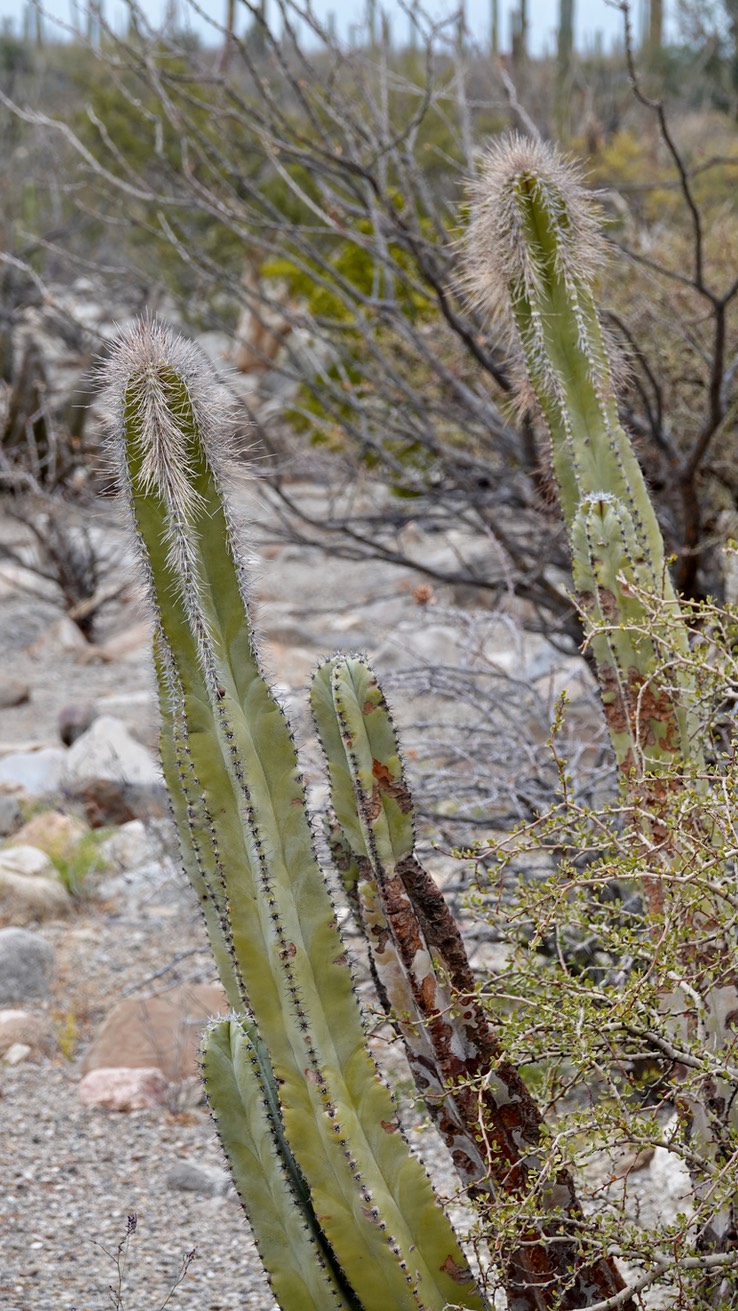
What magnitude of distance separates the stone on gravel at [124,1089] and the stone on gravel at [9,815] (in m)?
2.83

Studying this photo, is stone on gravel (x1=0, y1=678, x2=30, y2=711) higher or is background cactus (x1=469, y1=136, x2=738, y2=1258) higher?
background cactus (x1=469, y1=136, x2=738, y2=1258)

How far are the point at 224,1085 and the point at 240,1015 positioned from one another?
0.43 feet

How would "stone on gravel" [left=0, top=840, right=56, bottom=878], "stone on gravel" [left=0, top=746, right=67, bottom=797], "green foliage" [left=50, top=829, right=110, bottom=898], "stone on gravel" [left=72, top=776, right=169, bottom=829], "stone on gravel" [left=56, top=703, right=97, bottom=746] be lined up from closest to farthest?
"green foliage" [left=50, top=829, right=110, bottom=898] → "stone on gravel" [left=0, top=840, right=56, bottom=878] → "stone on gravel" [left=72, top=776, right=169, bottom=829] → "stone on gravel" [left=0, top=746, right=67, bottom=797] → "stone on gravel" [left=56, top=703, right=97, bottom=746]

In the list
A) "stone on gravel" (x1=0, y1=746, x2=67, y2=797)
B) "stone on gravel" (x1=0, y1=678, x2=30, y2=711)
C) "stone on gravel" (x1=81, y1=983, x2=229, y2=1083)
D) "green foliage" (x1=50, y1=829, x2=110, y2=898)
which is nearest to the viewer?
"stone on gravel" (x1=81, y1=983, x2=229, y2=1083)

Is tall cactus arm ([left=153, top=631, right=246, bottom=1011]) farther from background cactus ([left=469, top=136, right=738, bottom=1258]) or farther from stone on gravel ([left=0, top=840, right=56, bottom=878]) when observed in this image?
stone on gravel ([left=0, top=840, right=56, bottom=878])

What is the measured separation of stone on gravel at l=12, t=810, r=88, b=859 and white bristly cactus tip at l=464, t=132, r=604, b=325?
385 centimetres

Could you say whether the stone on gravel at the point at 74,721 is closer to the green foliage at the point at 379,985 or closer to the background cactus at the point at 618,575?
the background cactus at the point at 618,575

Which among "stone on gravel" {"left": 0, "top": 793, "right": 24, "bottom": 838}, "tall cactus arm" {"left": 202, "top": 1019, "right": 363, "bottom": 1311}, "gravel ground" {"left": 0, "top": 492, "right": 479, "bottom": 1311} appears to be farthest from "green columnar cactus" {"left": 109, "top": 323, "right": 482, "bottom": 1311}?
"stone on gravel" {"left": 0, "top": 793, "right": 24, "bottom": 838}

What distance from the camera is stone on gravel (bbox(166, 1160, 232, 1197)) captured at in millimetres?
3617

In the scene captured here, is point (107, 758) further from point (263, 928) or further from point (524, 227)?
point (263, 928)

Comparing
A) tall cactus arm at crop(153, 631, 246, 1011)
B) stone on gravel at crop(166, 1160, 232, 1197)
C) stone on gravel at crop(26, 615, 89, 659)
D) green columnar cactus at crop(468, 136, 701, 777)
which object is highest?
green columnar cactus at crop(468, 136, 701, 777)

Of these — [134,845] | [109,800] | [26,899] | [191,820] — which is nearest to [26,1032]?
[26,899]

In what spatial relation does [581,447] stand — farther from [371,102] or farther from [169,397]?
[371,102]

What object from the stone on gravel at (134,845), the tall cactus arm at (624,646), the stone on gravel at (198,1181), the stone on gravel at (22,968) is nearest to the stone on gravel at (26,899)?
the stone on gravel at (134,845)
